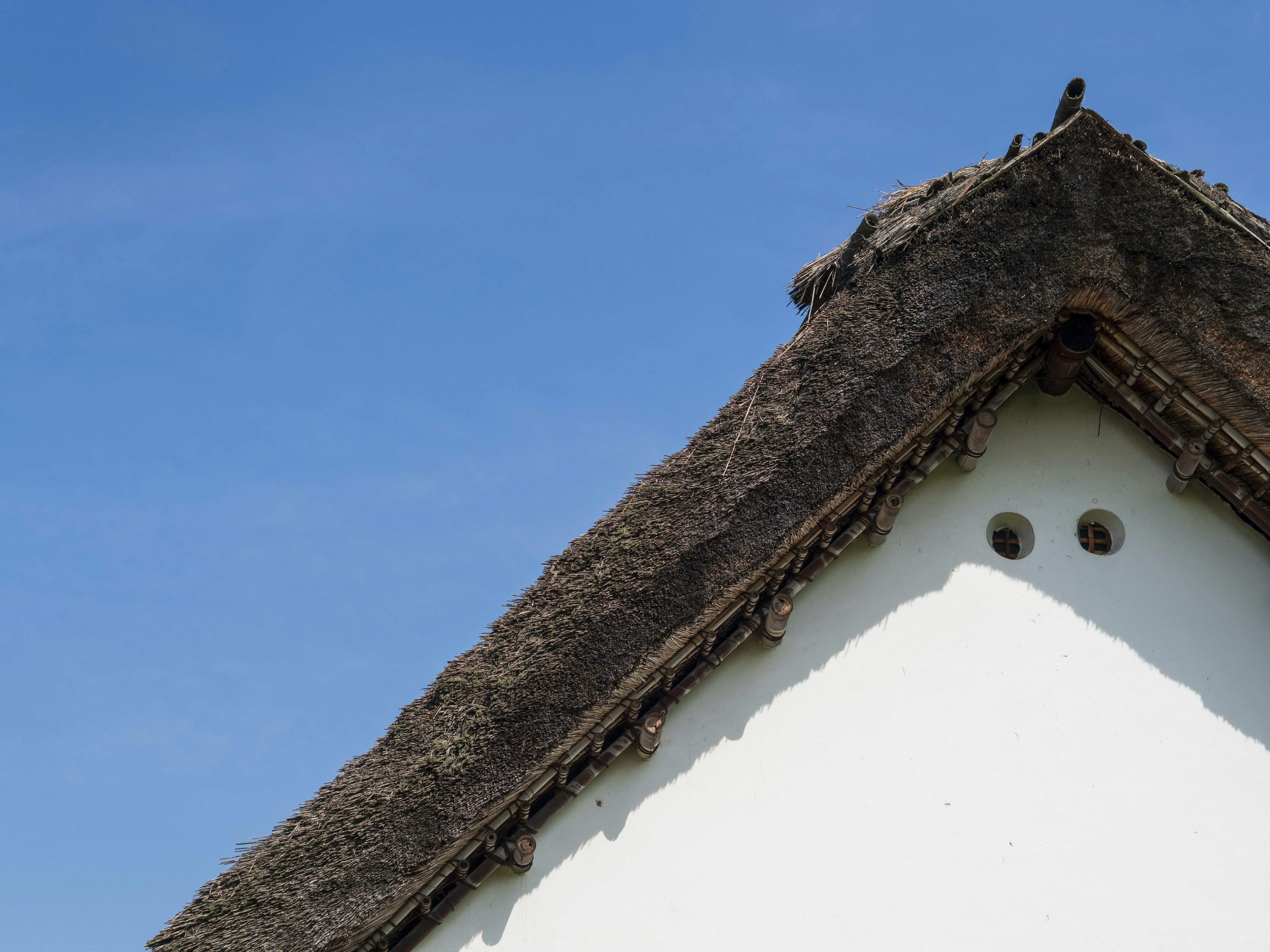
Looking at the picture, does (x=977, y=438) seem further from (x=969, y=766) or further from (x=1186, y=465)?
(x=969, y=766)

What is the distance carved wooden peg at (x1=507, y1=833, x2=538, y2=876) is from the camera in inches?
195

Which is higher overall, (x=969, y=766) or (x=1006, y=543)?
(x=1006, y=543)

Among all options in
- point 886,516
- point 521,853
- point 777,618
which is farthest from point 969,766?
point 521,853

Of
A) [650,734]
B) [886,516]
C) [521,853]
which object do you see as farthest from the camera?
[886,516]

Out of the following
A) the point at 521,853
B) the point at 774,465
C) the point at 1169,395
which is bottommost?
the point at 1169,395

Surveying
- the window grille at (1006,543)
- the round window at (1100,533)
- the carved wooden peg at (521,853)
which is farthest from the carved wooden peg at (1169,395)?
the carved wooden peg at (521,853)

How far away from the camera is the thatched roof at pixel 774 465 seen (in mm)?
4793

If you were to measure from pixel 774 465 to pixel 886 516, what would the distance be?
722 mm

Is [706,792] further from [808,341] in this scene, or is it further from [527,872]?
[808,341]

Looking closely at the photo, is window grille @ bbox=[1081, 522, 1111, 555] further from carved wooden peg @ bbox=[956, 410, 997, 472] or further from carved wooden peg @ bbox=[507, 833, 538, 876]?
carved wooden peg @ bbox=[507, 833, 538, 876]

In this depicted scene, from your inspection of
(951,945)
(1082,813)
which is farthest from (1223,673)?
(951,945)

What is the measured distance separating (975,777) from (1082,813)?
50 cm

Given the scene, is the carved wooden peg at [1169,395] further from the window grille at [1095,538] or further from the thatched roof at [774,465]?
the window grille at [1095,538]

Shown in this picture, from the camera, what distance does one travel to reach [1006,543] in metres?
5.75
